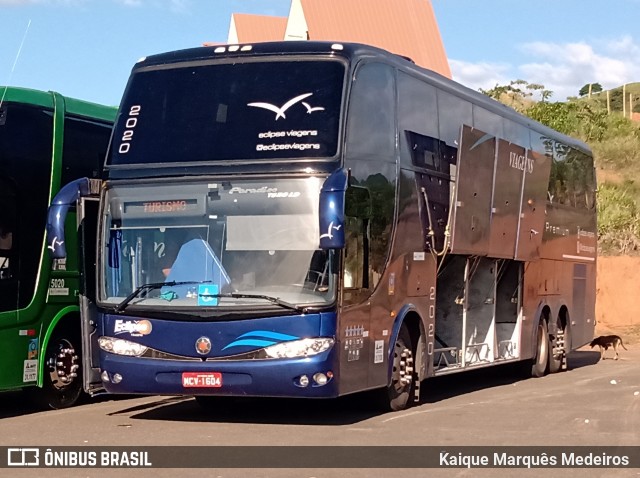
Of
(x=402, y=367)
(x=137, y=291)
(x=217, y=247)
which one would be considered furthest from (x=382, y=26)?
(x=217, y=247)

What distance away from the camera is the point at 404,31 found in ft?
199

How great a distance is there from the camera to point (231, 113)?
1298cm

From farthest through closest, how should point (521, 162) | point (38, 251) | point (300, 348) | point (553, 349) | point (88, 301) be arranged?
point (553, 349) < point (521, 162) < point (38, 251) < point (88, 301) < point (300, 348)

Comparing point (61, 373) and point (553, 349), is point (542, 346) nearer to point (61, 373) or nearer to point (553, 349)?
point (553, 349)

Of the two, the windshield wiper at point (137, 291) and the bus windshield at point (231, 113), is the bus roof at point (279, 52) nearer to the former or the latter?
the bus windshield at point (231, 113)

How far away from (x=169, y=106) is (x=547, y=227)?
872 cm

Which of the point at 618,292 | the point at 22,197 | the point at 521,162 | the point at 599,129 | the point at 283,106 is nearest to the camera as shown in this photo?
the point at 283,106

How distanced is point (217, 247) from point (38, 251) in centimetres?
288

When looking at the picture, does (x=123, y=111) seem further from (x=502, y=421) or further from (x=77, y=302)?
(x=502, y=421)
